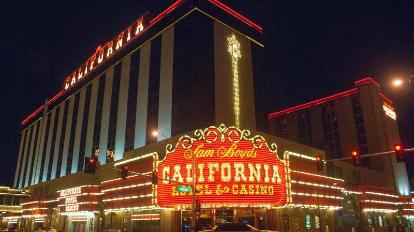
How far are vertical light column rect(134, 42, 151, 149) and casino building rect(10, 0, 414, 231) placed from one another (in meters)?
0.22

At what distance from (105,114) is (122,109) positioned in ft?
19.8

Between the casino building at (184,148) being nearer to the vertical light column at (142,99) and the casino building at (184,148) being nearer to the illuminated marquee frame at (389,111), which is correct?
the vertical light column at (142,99)

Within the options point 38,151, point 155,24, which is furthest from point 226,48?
point 38,151

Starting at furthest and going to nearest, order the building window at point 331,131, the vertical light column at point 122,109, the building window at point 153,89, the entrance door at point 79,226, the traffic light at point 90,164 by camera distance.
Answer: the building window at point 331,131 → the vertical light column at point 122,109 → the building window at point 153,89 → the entrance door at point 79,226 → the traffic light at point 90,164

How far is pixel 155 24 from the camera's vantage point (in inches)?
2282

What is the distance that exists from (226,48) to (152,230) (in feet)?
92.4

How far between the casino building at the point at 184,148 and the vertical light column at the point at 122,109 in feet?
0.66

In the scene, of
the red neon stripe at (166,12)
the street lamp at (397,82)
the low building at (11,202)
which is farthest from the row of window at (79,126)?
the street lamp at (397,82)

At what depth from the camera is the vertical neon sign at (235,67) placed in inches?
1936

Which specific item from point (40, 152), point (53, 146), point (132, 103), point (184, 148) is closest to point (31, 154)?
point (40, 152)

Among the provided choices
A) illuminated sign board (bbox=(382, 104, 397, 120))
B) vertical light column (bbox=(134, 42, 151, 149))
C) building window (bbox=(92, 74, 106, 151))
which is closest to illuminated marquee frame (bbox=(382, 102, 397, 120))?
illuminated sign board (bbox=(382, 104, 397, 120))

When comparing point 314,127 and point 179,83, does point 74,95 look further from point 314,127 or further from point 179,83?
point 314,127

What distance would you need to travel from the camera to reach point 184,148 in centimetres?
3403

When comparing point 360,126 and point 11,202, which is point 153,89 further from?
point 360,126
